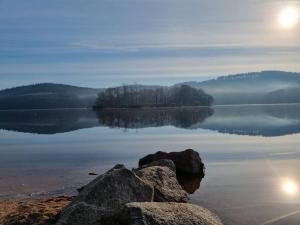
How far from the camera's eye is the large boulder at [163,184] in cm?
1895

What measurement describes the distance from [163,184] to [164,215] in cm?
710

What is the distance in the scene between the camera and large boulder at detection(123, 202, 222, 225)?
41.1 ft

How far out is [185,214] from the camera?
1334cm

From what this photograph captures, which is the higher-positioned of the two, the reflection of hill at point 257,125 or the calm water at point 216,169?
the reflection of hill at point 257,125

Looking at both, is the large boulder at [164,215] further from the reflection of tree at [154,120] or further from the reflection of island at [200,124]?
the reflection of tree at [154,120]

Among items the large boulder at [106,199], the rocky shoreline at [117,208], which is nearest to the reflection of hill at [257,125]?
the rocky shoreline at [117,208]

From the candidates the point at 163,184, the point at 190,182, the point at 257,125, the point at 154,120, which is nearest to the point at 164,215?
the point at 163,184

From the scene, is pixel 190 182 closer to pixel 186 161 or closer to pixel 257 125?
pixel 186 161

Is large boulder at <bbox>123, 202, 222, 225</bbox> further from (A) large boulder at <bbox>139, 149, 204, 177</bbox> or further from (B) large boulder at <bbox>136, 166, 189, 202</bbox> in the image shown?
(A) large boulder at <bbox>139, 149, 204, 177</bbox>

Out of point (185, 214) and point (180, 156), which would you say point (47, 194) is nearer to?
point (180, 156)

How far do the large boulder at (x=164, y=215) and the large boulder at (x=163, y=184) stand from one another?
4.59 meters

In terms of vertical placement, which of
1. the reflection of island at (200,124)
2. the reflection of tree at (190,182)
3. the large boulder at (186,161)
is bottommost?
the reflection of tree at (190,182)

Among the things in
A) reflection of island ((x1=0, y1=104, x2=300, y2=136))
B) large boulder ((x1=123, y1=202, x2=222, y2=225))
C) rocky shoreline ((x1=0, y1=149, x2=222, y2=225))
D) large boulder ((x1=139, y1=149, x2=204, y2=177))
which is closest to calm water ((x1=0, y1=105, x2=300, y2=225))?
large boulder ((x1=139, y1=149, x2=204, y2=177))

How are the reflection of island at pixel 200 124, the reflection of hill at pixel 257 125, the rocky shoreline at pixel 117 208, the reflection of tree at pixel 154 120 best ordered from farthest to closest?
1. the reflection of tree at pixel 154 120
2. the reflection of island at pixel 200 124
3. the reflection of hill at pixel 257 125
4. the rocky shoreline at pixel 117 208
